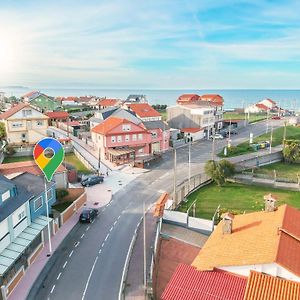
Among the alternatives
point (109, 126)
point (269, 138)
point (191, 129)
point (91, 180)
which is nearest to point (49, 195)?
point (91, 180)

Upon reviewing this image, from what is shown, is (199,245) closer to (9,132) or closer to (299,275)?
(299,275)

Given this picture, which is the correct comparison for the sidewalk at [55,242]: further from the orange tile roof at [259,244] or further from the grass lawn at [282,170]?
the grass lawn at [282,170]

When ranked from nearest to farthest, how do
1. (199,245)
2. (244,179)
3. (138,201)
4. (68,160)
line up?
1. (199,245)
2. (138,201)
3. (244,179)
4. (68,160)

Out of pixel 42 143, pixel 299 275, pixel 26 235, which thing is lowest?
pixel 26 235

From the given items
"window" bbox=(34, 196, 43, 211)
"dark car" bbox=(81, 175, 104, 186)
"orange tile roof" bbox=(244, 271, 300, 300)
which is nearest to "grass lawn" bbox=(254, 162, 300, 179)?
"dark car" bbox=(81, 175, 104, 186)

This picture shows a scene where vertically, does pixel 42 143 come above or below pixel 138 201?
above

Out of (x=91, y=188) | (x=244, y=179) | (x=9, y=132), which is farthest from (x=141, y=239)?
(x=9, y=132)
